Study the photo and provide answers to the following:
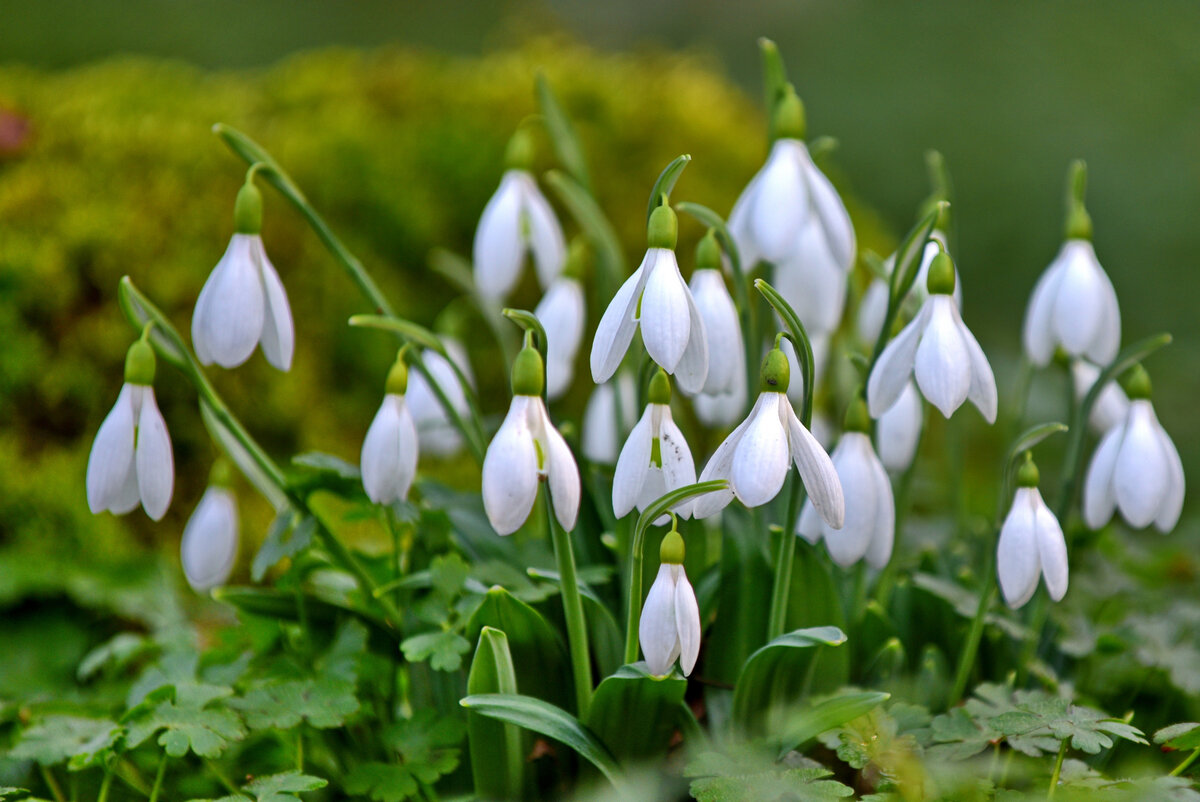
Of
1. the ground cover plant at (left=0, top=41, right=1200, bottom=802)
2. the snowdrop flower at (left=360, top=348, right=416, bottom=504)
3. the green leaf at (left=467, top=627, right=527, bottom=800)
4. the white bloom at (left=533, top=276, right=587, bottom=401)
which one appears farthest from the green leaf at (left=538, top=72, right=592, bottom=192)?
the green leaf at (left=467, top=627, right=527, bottom=800)

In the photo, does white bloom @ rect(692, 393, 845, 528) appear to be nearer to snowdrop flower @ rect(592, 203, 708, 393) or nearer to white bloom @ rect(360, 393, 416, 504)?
snowdrop flower @ rect(592, 203, 708, 393)

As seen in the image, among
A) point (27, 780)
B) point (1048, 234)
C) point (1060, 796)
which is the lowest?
point (27, 780)

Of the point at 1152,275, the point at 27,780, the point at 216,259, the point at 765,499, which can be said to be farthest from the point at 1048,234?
the point at 27,780

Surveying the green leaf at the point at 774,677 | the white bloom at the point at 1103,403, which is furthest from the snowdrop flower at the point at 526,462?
the white bloom at the point at 1103,403

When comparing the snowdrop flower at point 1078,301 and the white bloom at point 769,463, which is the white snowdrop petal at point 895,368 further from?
the snowdrop flower at point 1078,301

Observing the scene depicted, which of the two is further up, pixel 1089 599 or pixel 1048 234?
pixel 1048 234

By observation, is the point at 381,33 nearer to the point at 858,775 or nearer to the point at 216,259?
the point at 216,259

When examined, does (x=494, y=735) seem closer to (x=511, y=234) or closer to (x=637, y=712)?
(x=637, y=712)

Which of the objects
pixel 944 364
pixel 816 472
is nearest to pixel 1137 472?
pixel 944 364
